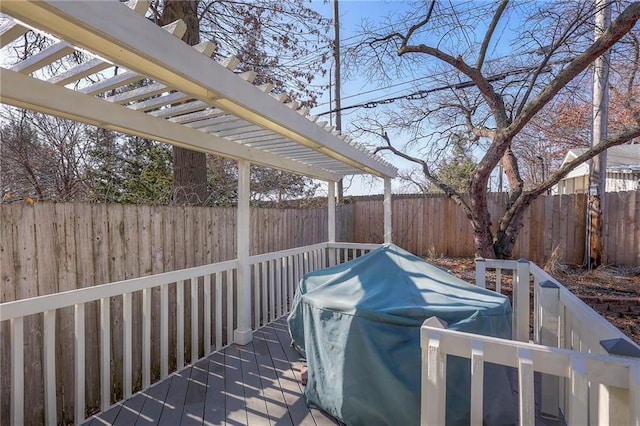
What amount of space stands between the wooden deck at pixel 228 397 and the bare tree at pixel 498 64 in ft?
15.6

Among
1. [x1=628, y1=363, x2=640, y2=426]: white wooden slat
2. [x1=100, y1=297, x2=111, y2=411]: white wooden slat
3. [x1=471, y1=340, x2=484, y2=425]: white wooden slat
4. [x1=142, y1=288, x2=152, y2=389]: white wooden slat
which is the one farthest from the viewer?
[x1=142, y1=288, x2=152, y2=389]: white wooden slat

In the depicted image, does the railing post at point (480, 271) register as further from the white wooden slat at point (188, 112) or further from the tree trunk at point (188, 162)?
the tree trunk at point (188, 162)

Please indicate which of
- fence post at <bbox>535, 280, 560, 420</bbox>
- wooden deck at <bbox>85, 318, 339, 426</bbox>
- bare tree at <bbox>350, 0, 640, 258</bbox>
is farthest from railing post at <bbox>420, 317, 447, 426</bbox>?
bare tree at <bbox>350, 0, 640, 258</bbox>

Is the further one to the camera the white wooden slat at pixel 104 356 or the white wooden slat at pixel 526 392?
the white wooden slat at pixel 104 356

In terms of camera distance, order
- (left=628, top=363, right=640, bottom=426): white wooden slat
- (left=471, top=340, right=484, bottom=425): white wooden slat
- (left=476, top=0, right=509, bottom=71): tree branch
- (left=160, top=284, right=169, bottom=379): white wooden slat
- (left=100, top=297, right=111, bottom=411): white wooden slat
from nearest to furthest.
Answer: (left=628, top=363, right=640, bottom=426): white wooden slat < (left=471, top=340, right=484, bottom=425): white wooden slat < (left=100, top=297, right=111, bottom=411): white wooden slat < (left=160, top=284, right=169, bottom=379): white wooden slat < (left=476, top=0, right=509, bottom=71): tree branch

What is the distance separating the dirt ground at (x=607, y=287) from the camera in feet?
13.9

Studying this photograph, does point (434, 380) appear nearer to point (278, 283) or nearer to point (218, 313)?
point (218, 313)

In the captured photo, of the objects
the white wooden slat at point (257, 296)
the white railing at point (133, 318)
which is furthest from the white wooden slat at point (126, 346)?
the white wooden slat at point (257, 296)

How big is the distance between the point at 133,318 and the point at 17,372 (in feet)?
3.16

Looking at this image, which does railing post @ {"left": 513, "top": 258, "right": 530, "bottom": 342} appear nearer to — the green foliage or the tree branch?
the green foliage

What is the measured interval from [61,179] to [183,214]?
2.02 metres

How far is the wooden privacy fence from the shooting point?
21.8 feet

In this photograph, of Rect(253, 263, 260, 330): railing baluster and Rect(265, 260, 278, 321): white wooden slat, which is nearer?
Rect(253, 263, 260, 330): railing baluster

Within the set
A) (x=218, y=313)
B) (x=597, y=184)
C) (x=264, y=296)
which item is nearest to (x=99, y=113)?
(x=218, y=313)
